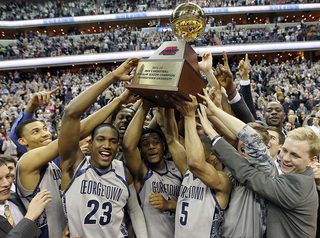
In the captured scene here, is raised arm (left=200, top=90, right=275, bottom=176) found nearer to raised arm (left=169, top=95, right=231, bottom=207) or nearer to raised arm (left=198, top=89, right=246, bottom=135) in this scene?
raised arm (left=198, top=89, right=246, bottom=135)

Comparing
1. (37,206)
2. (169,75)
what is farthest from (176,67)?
(37,206)

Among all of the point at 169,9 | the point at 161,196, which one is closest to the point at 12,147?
the point at 161,196

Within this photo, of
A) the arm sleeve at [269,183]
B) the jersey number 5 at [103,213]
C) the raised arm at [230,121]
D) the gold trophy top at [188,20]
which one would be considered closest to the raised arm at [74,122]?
the jersey number 5 at [103,213]

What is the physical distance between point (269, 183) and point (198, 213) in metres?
0.65

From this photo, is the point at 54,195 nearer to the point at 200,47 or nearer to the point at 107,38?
the point at 200,47

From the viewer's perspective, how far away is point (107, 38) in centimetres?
2322

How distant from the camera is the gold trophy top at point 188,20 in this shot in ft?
7.04

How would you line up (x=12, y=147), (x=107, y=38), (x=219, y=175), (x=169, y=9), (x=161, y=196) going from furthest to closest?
1. (x=169, y=9)
2. (x=107, y=38)
3. (x=12, y=147)
4. (x=161, y=196)
5. (x=219, y=175)

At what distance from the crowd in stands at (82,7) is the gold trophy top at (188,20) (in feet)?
87.7

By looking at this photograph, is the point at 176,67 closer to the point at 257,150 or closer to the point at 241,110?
the point at 257,150

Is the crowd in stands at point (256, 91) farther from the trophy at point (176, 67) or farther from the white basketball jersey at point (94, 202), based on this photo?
the trophy at point (176, 67)

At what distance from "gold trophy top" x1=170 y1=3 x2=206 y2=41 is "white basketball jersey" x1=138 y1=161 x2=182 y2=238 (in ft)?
→ 4.78

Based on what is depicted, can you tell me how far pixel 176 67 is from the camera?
1.85 meters

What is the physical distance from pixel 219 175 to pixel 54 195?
1564mm
